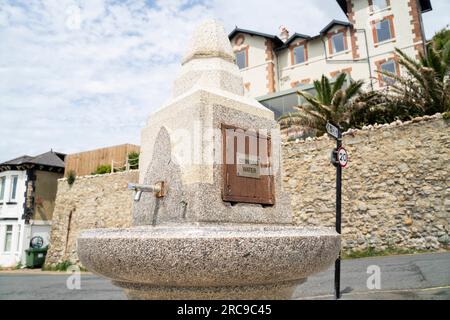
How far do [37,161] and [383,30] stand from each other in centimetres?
2624

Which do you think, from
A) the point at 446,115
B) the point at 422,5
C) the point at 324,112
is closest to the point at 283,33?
the point at 422,5

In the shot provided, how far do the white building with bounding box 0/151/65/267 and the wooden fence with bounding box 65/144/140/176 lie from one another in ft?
8.88

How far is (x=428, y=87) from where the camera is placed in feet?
41.7

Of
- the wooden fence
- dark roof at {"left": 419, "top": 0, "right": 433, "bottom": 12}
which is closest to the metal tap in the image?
the wooden fence

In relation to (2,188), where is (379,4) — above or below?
above

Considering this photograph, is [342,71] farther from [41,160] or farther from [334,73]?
[41,160]

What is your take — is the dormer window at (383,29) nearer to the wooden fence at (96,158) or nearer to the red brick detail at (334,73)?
the red brick detail at (334,73)

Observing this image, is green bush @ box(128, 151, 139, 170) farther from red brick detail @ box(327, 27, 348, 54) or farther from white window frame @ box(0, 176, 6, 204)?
red brick detail @ box(327, 27, 348, 54)

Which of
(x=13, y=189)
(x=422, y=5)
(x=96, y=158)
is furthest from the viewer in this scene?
(x=13, y=189)

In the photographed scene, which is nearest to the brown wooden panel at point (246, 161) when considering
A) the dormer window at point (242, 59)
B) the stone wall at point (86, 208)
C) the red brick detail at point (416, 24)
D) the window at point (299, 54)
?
the stone wall at point (86, 208)

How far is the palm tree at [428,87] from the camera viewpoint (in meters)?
12.6

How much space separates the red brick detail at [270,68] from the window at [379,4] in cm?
729
